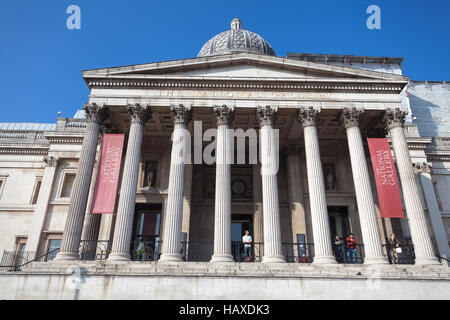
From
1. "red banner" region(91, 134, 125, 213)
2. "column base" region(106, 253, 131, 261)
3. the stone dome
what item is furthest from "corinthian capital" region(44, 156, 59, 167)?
the stone dome

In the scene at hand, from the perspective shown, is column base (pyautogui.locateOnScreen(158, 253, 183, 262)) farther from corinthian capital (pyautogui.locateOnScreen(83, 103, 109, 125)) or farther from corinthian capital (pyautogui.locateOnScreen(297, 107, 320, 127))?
corinthian capital (pyautogui.locateOnScreen(297, 107, 320, 127))

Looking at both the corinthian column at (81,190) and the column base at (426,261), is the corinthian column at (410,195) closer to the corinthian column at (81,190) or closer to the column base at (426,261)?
the column base at (426,261)

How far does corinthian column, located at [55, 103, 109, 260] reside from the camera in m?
14.9

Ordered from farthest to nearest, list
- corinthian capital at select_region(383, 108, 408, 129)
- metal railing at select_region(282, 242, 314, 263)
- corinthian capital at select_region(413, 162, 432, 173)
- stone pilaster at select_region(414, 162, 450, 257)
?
1. corinthian capital at select_region(413, 162, 432, 173)
2. stone pilaster at select_region(414, 162, 450, 257)
3. metal railing at select_region(282, 242, 314, 263)
4. corinthian capital at select_region(383, 108, 408, 129)

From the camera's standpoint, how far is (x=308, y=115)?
1784 centimetres

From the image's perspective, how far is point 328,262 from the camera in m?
14.4

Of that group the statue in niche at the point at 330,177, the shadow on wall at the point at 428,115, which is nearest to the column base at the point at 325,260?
the statue in niche at the point at 330,177

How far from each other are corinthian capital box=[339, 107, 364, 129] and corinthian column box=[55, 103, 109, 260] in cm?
1293

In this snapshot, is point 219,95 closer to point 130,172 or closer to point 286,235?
point 130,172

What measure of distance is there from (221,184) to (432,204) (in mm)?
17186

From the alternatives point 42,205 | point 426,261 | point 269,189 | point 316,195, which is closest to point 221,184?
point 269,189

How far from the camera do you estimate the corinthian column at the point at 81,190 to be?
1488 centimetres

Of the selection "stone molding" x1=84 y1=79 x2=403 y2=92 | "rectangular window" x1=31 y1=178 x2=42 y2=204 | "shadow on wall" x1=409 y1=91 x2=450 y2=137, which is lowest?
"rectangular window" x1=31 y1=178 x2=42 y2=204

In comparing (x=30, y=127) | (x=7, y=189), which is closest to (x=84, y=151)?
(x=7, y=189)
